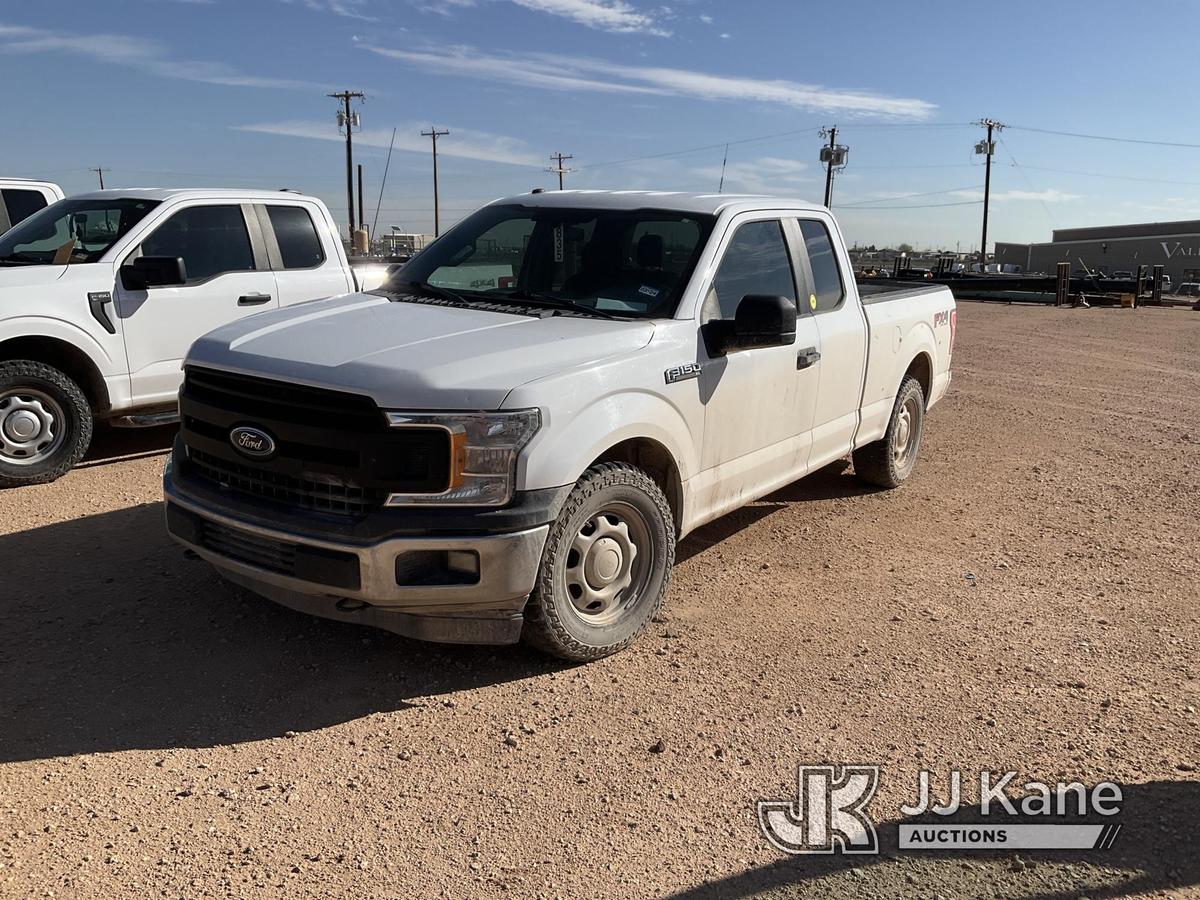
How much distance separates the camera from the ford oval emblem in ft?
12.4

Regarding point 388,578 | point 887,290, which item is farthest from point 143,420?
point 887,290

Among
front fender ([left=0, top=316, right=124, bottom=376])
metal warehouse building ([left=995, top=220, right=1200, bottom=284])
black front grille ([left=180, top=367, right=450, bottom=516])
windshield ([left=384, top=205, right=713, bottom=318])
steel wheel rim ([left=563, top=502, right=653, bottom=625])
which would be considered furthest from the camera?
metal warehouse building ([left=995, top=220, right=1200, bottom=284])

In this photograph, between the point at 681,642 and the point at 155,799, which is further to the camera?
the point at 681,642

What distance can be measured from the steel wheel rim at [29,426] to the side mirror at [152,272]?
965mm

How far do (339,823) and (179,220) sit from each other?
5678mm

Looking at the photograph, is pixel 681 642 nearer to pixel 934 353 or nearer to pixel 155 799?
pixel 155 799

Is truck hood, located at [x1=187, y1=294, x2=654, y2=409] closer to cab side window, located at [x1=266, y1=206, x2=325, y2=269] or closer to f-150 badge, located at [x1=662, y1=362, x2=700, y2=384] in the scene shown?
f-150 badge, located at [x1=662, y1=362, x2=700, y2=384]

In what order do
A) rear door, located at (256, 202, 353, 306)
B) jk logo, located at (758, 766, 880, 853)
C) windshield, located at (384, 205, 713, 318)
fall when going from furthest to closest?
rear door, located at (256, 202, 353, 306) < windshield, located at (384, 205, 713, 318) < jk logo, located at (758, 766, 880, 853)

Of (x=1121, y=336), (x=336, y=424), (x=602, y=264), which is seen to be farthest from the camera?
(x=1121, y=336)

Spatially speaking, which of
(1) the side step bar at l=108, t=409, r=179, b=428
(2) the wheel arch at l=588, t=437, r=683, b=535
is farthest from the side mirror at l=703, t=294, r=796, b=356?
(1) the side step bar at l=108, t=409, r=179, b=428

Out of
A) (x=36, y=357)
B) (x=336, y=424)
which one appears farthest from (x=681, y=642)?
(x=36, y=357)

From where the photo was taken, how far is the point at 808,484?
729 cm

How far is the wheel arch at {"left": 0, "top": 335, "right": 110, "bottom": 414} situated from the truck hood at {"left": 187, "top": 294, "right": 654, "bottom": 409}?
2916mm

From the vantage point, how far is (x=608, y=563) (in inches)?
164
